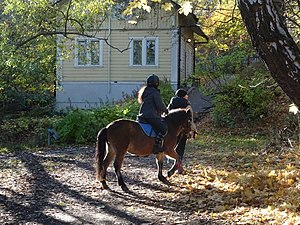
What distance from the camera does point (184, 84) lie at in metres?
29.6

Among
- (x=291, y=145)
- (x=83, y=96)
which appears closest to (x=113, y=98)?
(x=83, y=96)

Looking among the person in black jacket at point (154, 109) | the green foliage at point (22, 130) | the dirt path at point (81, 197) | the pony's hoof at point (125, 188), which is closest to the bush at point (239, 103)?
the green foliage at point (22, 130)

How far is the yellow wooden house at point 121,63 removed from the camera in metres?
29.2

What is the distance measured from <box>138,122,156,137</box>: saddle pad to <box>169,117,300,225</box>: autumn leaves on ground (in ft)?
3.89

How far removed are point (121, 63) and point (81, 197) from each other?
70.7 ft

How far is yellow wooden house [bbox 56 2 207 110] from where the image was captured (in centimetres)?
2917

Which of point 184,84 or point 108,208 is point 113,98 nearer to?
point 184,84

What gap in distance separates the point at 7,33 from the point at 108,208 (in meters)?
9.83

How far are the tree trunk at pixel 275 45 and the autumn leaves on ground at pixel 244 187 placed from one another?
1.89 metres

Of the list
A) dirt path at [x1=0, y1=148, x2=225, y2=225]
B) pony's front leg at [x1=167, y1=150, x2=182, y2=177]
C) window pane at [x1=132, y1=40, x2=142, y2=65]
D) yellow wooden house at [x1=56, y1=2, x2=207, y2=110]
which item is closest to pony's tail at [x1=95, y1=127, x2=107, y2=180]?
dirt path at [x1=0, y1=148, x2=225, y2=225]

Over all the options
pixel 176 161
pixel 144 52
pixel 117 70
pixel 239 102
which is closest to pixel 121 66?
pixel 117 70

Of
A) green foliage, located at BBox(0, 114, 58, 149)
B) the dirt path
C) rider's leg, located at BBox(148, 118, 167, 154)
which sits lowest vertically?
green foliage, located at BBox(0, 114, 58, 149)

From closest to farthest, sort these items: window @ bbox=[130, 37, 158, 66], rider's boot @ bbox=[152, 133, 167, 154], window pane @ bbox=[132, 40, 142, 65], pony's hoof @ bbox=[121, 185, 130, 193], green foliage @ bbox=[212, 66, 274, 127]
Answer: pony's hoof @ bbox=[121, 185, 130, 193]
rider's boot @ bbox=[152, 133, 167, 154]
green foliage @ bbox=[212, 66, 274, 127]
window @ bbox=[130, 37, 158, 66]
window pane @ bbox=[132, 40, 142, 65]

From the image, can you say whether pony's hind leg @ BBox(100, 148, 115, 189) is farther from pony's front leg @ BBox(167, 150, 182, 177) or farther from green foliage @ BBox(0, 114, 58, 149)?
green foliage @ BBox(0, 114, 58, 149)
